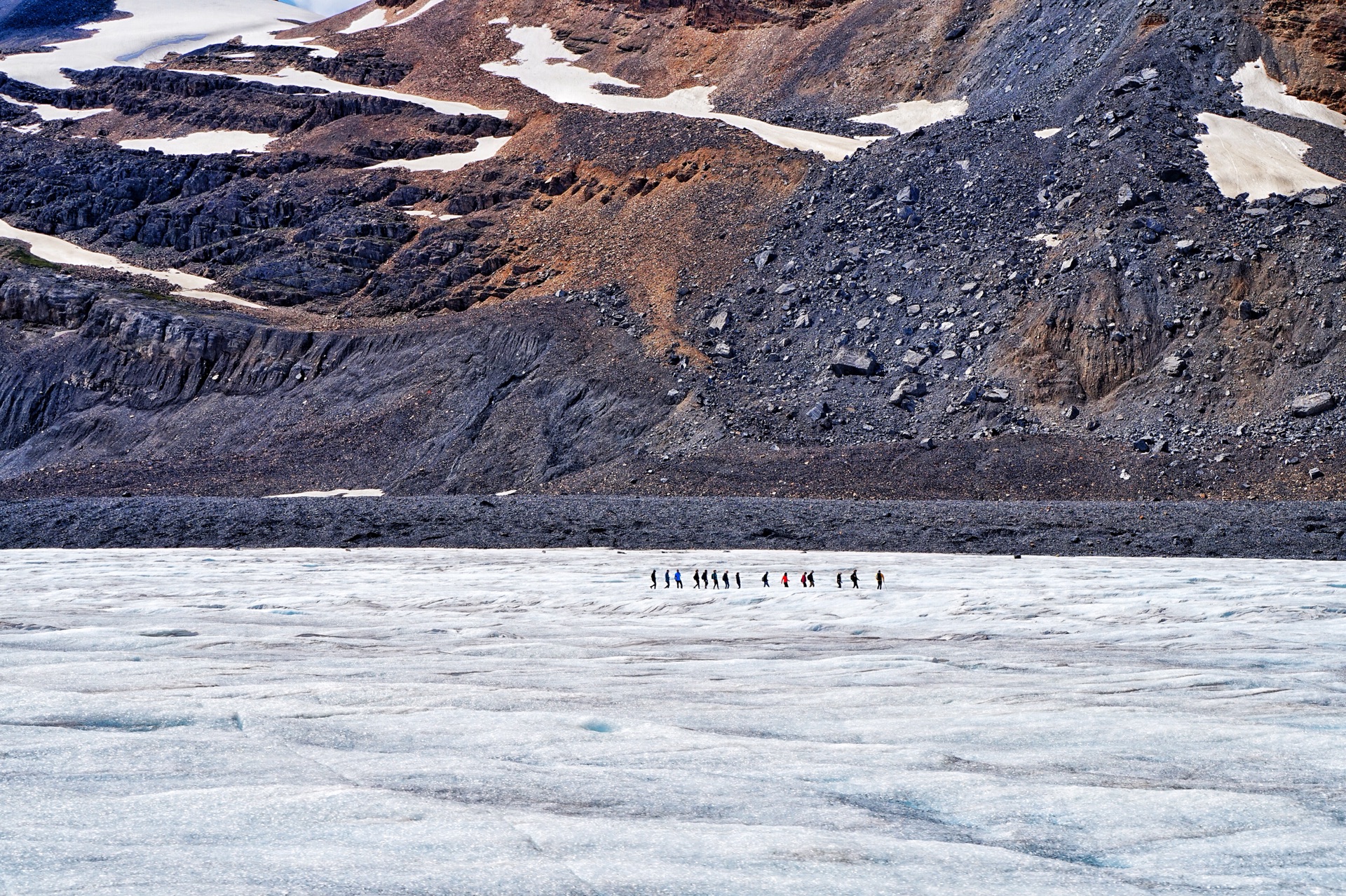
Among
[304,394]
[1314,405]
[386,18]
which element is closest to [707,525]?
[1314,405]

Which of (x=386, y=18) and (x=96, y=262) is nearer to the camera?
(x=96, y=262)

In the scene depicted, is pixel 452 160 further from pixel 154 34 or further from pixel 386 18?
pixel 154 34

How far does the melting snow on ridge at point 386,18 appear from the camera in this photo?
8019cm

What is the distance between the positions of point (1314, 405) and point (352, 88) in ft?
200

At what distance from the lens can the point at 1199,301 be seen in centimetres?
3684

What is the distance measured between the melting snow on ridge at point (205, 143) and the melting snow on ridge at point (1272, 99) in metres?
54.6

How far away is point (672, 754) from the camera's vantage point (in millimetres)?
7816

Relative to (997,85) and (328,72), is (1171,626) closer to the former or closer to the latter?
(997,85)

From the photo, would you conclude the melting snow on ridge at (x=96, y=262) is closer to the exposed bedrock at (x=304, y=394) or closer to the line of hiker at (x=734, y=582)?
the exposed bedrock at (x=304, y=394)

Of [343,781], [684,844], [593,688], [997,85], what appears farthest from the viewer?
[997,85]

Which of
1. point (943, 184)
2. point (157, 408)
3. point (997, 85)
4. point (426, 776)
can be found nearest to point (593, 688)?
point (426, 776)

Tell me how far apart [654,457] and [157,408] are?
2478 centimetres

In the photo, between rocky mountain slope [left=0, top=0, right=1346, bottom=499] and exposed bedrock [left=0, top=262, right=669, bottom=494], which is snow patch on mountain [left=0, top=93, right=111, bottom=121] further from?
exposed bedrock [left=0, top=262, right=669, bottom=494]

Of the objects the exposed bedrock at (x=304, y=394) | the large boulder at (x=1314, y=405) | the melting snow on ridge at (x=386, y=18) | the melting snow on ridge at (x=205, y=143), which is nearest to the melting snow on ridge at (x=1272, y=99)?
the large boulder at (x=1314, y=405)
